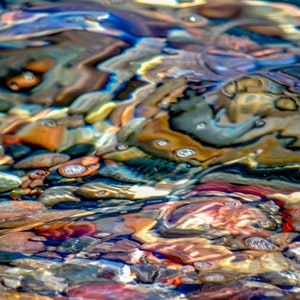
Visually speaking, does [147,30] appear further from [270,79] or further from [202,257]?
[202,257]

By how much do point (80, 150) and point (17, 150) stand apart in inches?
13.3

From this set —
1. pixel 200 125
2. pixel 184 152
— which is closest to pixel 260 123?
pixel 200 125

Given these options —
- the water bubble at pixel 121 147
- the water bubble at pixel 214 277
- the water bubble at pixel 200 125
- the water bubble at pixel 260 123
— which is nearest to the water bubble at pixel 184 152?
the water bubble at pixel 200 125

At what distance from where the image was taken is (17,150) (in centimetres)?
304

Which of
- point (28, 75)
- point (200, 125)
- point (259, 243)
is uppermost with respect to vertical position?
point (28, 75)

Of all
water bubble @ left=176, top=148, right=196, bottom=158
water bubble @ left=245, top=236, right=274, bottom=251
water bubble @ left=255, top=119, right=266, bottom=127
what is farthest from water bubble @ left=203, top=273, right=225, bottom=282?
water bubble @ left=255, top=119, right=266, bottom=127

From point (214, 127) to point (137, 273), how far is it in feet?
4.34

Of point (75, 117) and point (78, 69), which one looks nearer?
point (75, 117)

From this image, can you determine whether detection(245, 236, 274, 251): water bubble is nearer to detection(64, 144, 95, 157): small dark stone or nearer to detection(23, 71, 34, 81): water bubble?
detection(64, 144, 95, 157): small dark stone

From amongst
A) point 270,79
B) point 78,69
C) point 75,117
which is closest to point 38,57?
point 78,69

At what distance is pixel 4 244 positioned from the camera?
2217 mm

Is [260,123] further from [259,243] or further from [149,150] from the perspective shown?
[259,243]

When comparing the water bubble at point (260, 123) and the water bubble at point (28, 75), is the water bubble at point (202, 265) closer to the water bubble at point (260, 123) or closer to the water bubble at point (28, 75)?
the water bubble at point (260, 123)

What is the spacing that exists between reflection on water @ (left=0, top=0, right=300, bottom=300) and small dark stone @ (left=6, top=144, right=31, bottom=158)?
10mm
